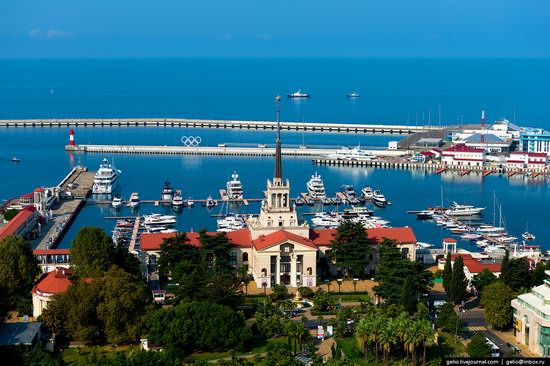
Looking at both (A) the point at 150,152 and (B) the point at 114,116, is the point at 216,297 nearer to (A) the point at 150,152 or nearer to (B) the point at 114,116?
(A) the point at 150,152

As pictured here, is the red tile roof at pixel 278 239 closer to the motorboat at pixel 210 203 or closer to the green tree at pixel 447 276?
the green tree at pixel 447 276

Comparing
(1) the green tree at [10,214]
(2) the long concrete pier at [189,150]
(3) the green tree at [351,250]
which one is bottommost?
(3) the green tree at [351,250]

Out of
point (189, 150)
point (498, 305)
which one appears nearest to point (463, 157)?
point (189, 150)

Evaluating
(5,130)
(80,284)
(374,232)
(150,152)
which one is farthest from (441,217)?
(5,130)

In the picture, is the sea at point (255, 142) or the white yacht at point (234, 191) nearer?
the sea at point (255, 142)

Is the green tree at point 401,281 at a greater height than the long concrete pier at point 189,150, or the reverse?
the long concrete pier at point 189,150

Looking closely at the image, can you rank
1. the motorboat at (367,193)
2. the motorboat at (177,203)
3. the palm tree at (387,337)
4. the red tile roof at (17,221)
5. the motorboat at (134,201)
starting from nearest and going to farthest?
the palm tree at (387,337) < the red tile roof at (17,221) < the motorboat at (177,203) < the motorboat at (134,201) < the motorboat at (367,193)

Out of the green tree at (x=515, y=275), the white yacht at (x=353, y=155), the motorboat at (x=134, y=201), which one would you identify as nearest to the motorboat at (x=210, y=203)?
the motorboat at (x=134, y=201)
